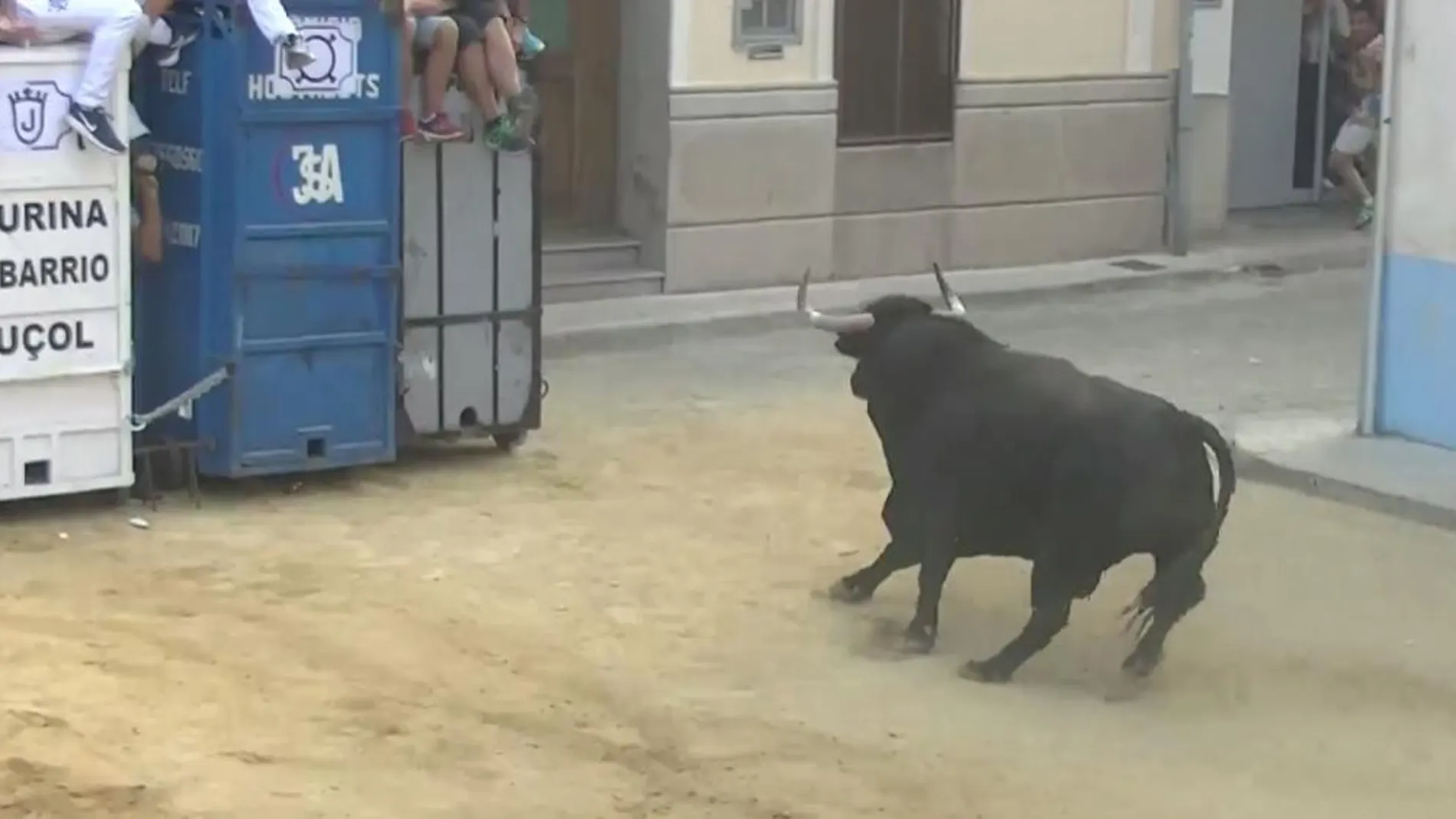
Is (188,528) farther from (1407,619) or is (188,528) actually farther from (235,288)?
(1407,619)

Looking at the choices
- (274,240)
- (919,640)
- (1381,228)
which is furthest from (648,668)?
(1381,228)

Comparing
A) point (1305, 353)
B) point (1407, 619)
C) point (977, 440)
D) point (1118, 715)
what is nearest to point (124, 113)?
point (977, 440)

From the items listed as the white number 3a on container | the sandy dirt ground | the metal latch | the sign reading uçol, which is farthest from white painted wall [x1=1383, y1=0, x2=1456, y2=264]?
the sign reading uçol

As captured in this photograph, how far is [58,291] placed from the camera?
30.2 ft

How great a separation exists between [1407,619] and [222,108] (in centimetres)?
458

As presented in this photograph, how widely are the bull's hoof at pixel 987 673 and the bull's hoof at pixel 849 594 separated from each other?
84 cm

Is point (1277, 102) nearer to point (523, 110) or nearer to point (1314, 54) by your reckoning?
point (1314, 54)

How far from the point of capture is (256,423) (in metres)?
9.62

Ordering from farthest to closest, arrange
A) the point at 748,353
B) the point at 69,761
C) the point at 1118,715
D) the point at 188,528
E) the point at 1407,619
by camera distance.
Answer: the point at 748,353 < the point at 188,528 < the point at 1407,619 < the point at 1118,715 < the point at 69,761

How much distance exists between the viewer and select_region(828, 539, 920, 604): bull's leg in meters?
8.35

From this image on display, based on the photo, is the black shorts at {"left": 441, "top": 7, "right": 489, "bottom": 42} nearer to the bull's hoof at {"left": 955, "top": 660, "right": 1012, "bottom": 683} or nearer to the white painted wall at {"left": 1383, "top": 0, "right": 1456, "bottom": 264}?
the bull's hoof at {"left": 955, "top": 660, "right": 1012, "bottom": 683}

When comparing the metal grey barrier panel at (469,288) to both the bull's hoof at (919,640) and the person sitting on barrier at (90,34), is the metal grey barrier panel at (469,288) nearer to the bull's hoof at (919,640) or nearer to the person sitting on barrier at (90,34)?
the person sitting on barrier at (90,34)

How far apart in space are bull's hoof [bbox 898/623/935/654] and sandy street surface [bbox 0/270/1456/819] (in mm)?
75

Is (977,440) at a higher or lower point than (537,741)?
higher
